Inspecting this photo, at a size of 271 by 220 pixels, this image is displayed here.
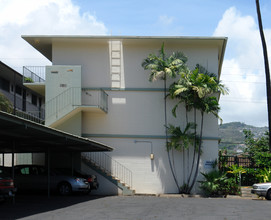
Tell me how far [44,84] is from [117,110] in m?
4.69

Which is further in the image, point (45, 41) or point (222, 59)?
point (222, 59)

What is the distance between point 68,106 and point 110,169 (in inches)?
181

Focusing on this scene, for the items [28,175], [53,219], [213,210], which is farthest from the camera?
[28,175]

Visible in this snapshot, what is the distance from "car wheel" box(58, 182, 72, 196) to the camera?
22719 millimetres

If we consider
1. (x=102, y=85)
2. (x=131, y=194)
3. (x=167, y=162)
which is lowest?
(x=131, y=194)

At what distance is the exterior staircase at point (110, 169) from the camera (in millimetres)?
26094

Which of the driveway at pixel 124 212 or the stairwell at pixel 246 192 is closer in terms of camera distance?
the driveway at pixel 124 212

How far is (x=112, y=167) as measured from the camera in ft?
88.5

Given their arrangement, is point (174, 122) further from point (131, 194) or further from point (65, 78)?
point (65, 78)

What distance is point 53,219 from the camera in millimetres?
12930

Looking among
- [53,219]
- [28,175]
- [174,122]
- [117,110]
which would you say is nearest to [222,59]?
[174,122]

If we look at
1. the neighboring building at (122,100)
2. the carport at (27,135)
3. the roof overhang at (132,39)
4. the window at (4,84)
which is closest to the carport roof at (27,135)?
the carport at (27,135)

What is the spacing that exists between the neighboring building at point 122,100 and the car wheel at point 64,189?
12.3ft

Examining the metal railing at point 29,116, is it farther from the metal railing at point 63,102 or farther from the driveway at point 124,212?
the driveway at point 124,212
